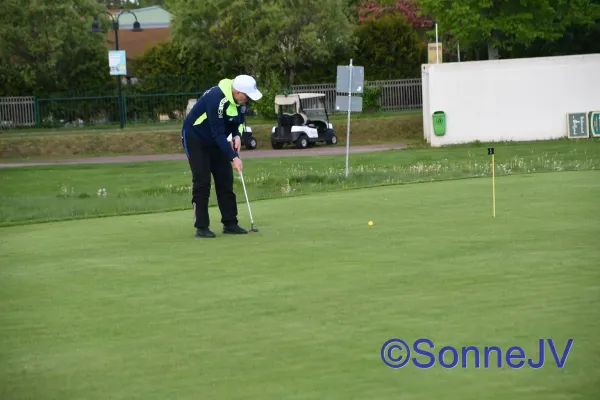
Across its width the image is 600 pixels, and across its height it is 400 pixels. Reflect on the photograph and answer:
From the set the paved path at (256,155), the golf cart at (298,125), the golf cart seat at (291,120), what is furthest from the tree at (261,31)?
the paved path at (256,155)

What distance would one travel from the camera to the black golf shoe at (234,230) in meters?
13.4

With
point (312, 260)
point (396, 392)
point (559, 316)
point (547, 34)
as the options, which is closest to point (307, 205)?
point (312, 260)

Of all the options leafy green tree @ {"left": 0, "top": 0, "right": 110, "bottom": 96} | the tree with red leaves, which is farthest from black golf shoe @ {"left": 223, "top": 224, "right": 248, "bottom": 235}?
the tree with red leaves

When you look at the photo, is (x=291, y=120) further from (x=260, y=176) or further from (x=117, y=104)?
(x=260, y=176)

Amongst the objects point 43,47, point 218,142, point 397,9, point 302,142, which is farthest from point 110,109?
point 218,142

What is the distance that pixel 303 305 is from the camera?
849 centimetres

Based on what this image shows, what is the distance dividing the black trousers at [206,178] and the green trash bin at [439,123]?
80.7ft

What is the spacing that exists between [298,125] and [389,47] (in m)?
16.7

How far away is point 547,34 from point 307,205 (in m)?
31.9

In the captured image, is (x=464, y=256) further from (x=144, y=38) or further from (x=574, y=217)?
(x=144, y=38)

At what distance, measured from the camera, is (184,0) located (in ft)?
185

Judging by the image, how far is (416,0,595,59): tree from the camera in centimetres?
4459

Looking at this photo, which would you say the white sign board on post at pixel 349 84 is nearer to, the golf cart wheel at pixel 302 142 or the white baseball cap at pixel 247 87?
the white baseball cap at pixel 247 87

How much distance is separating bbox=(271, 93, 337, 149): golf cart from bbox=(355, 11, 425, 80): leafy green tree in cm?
1337
